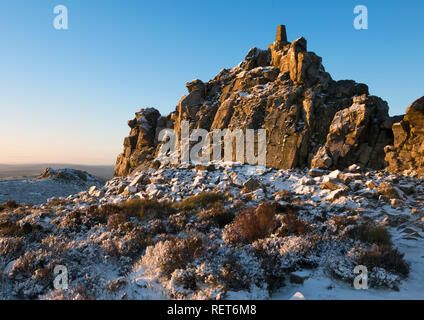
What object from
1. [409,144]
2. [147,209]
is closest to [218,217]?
[147,209]

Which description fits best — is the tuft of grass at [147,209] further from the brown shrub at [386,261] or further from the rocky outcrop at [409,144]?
the rocky outcrop at [409,144]

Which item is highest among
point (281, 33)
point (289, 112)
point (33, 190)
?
point (281, 33)

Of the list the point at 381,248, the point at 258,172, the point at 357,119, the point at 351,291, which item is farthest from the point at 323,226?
the point at 357,119

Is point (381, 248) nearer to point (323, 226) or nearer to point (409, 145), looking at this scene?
point (323, 226)

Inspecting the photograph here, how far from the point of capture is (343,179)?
11.8 metres

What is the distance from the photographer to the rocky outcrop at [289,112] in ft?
54.1

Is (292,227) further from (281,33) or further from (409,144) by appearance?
(281,33)

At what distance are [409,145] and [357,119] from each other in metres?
3.60

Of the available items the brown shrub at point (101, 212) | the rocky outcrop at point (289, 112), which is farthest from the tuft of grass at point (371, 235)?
the rocky outcrop at point (289, 112)

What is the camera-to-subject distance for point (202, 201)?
1066cm

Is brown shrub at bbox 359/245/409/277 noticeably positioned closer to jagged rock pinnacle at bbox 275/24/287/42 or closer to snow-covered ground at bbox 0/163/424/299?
snow-covered ground at bbox 0/163/424/299

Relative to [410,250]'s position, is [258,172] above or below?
above

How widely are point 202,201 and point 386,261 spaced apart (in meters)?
7.22

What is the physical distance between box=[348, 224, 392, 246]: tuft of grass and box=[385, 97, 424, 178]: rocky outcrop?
9.98 metres
